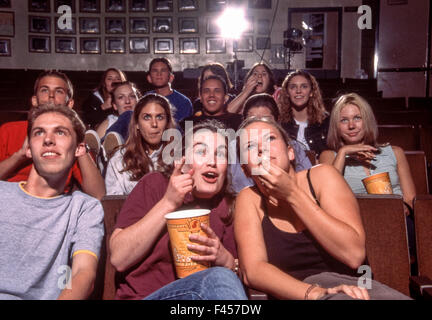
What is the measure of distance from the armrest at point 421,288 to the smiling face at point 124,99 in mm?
2063

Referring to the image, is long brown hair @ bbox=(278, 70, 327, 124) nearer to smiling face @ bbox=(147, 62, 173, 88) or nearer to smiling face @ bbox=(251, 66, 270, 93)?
smiling face @ bbox=(251, 66, 270, 93)

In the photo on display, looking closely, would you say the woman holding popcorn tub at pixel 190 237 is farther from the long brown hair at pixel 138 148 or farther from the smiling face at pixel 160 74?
the smiling face at pixel 160 74

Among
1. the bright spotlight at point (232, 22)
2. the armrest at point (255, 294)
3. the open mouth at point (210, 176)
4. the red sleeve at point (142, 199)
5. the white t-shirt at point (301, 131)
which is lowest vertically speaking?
the armrest at point (255, 294)

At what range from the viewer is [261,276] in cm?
109

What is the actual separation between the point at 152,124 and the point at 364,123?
3.48ft

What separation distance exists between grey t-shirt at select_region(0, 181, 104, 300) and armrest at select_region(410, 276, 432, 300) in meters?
0.97

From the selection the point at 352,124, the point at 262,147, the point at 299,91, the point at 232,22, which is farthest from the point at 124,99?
the point at 232,22

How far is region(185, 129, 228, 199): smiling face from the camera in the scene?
1280 millimetres

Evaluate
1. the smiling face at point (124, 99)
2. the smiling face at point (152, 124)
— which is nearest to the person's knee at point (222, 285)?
the smiling face at point (152, 124)

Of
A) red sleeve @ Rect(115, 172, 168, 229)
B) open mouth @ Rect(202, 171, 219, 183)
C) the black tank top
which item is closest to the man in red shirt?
red sleeve @ Rect(115, 172, 168, 229)

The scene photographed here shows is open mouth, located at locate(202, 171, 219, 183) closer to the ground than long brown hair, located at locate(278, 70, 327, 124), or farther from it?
closer to the ground

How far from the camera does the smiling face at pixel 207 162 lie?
1280 millimetres
